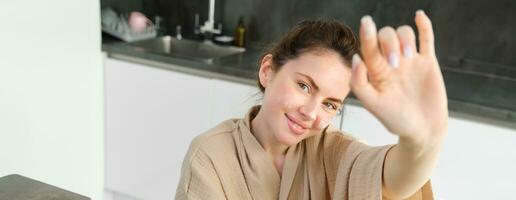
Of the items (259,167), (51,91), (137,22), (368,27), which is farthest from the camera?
(137,22)

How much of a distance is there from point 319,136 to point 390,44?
567 mm

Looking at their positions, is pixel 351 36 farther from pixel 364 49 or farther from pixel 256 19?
pixel 256 19

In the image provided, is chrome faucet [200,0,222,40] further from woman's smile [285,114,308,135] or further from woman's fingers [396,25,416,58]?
woman's fingers [396,25,416,58]

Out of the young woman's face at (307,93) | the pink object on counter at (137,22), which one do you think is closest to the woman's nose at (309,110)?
the young woman's face at (307,93)

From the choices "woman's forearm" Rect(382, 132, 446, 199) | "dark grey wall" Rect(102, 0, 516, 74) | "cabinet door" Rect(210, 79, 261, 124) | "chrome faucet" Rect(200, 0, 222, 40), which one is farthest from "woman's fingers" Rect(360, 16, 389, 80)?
"chrome faucet" Rect(200, 0, 222, 40)

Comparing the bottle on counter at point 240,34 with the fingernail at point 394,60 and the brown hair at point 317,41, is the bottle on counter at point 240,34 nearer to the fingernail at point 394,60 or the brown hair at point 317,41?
the brown hair at point 317,41

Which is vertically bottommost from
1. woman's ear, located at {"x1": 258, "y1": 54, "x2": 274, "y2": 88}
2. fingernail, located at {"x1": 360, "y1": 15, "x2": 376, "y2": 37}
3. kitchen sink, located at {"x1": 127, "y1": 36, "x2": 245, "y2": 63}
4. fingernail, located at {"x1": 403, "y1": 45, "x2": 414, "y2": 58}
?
kitchen sink, located at {"x1": 127, "y1": 36, "x2": 245, "y2": 63}

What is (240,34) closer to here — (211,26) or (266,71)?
(211,26)

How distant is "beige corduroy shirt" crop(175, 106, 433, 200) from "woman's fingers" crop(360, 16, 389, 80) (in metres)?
0.39

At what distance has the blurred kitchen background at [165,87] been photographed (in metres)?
1.58

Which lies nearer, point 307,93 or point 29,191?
point 29,191

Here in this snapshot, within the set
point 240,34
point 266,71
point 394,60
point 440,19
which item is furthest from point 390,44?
point 240,34

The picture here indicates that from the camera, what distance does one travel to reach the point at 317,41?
1006 mm

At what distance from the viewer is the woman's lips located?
980 mm
